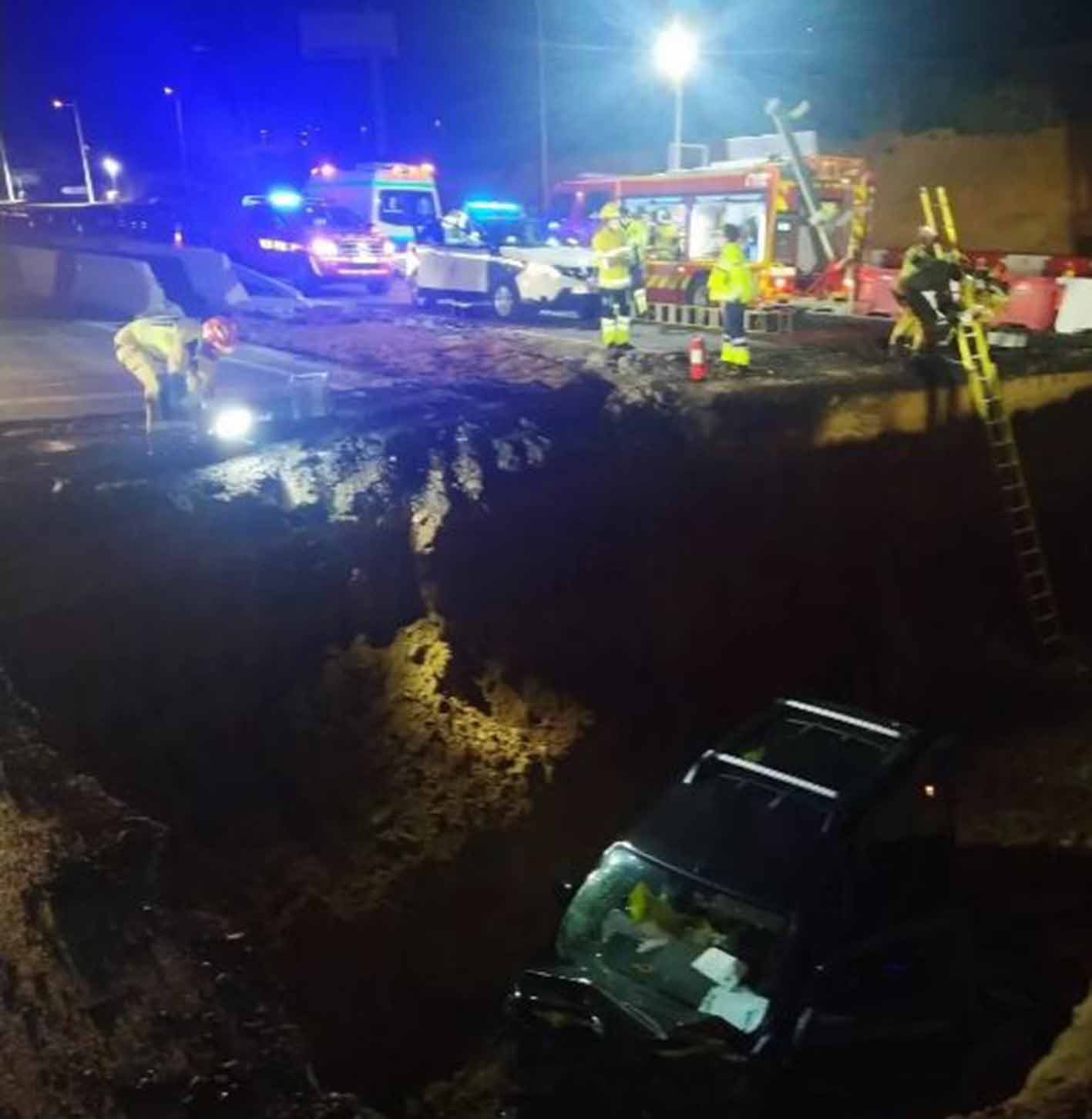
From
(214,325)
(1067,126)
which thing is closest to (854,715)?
(214,325)

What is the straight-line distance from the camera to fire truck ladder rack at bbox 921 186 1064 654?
1240 cm

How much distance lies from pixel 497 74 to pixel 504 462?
4030 cm

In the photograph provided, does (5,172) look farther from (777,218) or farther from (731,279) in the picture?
(731,279)

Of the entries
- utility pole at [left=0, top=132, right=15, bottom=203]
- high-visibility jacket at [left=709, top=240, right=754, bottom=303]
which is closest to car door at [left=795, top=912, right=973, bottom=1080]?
high-visibility jacket at [left=709, top=240, right=754, bottom=303]

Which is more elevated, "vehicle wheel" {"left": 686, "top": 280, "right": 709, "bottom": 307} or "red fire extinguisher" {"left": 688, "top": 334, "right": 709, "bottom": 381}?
"vehicle wheel" {"left": 686, "top": 280, "right": 709, "bottom": 307}

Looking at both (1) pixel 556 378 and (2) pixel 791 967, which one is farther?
(1) pixel 556 378

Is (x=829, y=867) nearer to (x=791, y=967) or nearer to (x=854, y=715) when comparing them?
(x=791, y=967)

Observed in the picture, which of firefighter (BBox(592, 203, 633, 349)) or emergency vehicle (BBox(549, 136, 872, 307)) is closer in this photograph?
firefighter (BBox(592, 203, 633, 349))

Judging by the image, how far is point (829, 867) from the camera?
18.9 ft

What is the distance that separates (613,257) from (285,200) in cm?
1093

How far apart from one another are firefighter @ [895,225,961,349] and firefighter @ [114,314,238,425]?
26.4 feet

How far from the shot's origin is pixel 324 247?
22484 mm

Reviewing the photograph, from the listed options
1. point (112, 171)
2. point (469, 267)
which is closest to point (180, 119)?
point (112, 171)

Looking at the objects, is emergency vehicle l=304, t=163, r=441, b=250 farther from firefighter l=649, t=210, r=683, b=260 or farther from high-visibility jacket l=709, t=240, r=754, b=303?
high-visibility jacket l=709, t=240, r=754, b=303
